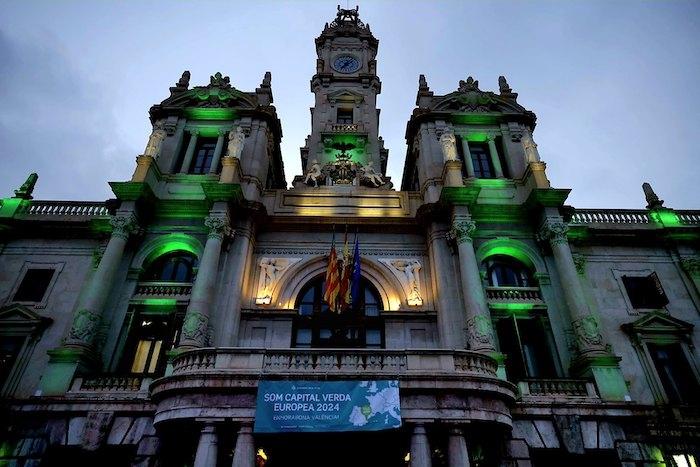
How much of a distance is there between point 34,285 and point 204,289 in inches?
369

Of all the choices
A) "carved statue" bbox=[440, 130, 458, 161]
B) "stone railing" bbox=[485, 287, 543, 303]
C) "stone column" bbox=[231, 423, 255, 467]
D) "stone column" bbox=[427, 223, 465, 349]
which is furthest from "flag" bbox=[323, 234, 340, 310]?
"carved statue" bbox=[440, 130, 458, 161]

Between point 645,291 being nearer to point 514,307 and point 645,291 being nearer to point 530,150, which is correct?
point 514,307

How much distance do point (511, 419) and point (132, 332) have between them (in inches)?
652

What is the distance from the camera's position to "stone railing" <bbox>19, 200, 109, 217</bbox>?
76.0 feet

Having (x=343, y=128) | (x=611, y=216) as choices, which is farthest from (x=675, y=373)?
(x=343, y=128)

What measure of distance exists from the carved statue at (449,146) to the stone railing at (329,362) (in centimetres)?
1267

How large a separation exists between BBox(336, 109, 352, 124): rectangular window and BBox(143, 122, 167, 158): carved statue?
41.7 feet

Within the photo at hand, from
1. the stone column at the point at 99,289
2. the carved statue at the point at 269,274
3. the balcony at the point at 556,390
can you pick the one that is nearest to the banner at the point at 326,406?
the balcony at the point at 556,390

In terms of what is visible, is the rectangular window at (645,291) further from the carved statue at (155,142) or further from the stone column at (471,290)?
the carved statue at (155,142)

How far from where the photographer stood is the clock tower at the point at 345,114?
87.5 feet

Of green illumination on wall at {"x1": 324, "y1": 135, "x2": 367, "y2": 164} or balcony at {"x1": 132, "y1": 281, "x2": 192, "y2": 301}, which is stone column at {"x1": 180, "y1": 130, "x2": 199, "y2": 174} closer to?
balcony at {"x1": 132, "y1": 281, "x2": 192, "y2": 301}

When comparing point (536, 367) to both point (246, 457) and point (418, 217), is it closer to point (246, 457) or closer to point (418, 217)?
point (418, 217)

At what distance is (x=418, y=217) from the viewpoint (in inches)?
889

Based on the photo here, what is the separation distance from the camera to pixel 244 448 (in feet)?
42.1
